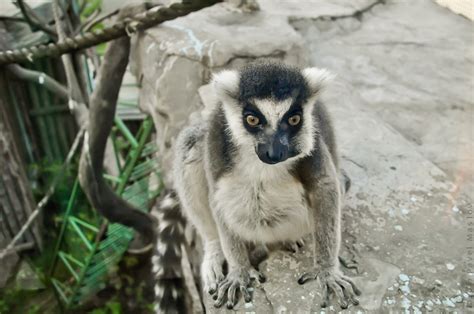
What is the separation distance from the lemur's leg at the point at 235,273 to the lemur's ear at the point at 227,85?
62 cm

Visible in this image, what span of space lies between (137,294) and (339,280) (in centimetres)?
360

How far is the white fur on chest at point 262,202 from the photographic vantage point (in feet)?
6.68

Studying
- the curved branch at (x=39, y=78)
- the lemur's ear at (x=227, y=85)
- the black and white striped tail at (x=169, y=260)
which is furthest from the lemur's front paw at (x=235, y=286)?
the curved branch at (x=39, y=78)

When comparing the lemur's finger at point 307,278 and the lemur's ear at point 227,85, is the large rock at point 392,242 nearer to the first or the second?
the lemur's finger at point 307,278

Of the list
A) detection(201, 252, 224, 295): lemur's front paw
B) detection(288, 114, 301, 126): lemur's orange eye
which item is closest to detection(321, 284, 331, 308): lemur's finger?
detection(201, 252, 224, 295): lemur's front paw

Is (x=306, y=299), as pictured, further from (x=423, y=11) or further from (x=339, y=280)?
(x=423, y=11)

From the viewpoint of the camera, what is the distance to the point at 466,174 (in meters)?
3.01

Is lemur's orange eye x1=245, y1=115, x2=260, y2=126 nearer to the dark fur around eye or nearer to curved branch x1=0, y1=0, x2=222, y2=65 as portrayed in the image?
the dark fur around eye

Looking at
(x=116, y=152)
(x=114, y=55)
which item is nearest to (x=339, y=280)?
(x=114, y=55)

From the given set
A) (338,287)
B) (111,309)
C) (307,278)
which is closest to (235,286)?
(307,278)

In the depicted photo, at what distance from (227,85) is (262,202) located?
0.52 metres

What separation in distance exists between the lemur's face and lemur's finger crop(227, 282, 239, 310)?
2.10 ft

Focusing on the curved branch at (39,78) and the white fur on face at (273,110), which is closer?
the white fur on face at (273,110)

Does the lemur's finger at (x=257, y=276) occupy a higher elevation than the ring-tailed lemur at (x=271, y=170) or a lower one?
lower
